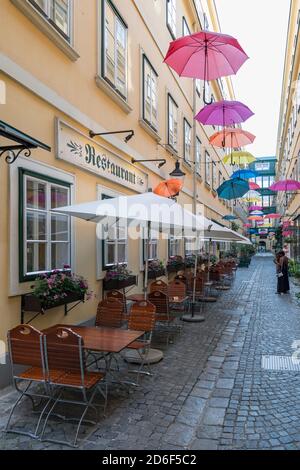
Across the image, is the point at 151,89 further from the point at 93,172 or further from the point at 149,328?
the point at 149,328

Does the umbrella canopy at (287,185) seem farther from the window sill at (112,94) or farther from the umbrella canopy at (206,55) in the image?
the window sill at (112,94)

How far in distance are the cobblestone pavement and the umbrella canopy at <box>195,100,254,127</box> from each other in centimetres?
653

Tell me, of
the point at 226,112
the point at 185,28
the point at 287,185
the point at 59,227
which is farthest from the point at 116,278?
the point at 185,28

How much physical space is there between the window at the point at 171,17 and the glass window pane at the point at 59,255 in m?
10.0

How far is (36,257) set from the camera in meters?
5.84

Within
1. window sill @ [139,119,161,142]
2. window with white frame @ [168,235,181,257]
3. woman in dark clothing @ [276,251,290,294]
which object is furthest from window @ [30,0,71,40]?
woman in dark clothing @ [276,251,290,294]

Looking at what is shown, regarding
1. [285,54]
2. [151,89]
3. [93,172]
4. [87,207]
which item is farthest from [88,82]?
[285,54]

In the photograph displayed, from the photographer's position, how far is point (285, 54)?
1209 inches

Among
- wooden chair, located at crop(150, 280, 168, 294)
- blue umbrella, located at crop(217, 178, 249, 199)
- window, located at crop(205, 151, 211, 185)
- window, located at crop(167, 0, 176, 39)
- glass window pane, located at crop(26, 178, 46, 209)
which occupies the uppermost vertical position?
window, located at crop(167, 0, 176, 39)

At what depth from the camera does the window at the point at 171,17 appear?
13.6 metres

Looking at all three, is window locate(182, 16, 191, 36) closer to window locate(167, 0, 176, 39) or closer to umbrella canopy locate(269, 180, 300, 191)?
window locate(167, 0, 176, 39)

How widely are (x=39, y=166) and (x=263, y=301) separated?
9384mm

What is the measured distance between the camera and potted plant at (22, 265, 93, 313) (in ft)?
17.4

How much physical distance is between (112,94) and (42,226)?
3821 mm
